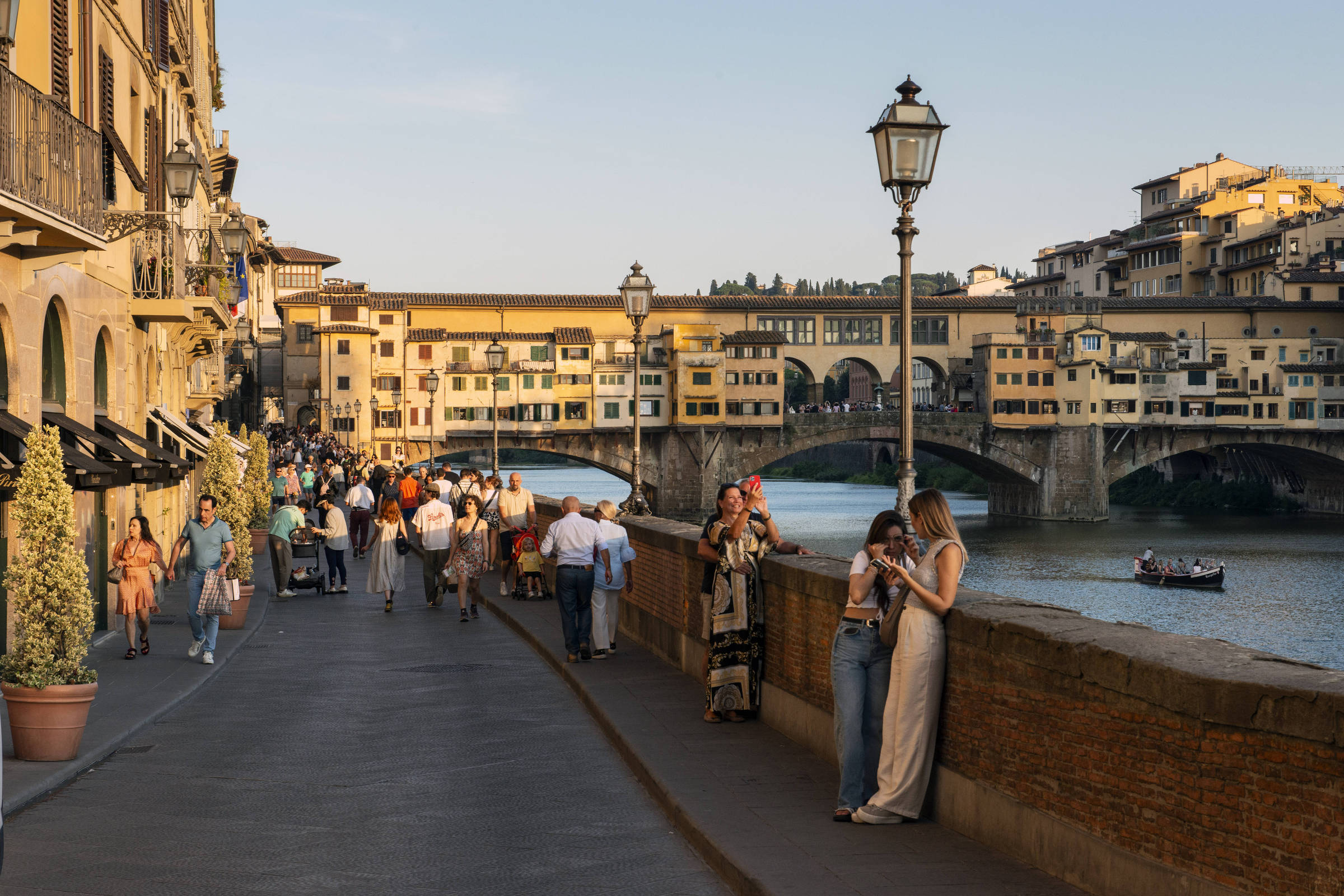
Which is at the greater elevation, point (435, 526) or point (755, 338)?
point (755, 338)

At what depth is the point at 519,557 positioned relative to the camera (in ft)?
→ 72.0

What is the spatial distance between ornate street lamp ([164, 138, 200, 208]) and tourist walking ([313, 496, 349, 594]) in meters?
6.30

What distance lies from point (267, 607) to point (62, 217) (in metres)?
10.4

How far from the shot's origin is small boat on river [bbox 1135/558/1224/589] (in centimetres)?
5550

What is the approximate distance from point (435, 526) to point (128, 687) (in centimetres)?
785

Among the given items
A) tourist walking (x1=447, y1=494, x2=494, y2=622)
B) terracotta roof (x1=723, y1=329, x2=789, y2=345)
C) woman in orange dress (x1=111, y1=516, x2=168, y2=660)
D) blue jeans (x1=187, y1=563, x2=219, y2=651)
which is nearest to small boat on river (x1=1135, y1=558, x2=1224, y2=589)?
tourist walking (x1=447, y1=494, x2=494, y2=622)

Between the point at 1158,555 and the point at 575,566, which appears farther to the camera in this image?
the point at 1158,555

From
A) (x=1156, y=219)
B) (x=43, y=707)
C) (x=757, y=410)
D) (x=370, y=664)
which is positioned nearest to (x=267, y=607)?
(x=370, y=664)

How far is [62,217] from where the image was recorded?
1323 cm

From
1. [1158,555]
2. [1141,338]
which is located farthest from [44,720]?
[1141,338]

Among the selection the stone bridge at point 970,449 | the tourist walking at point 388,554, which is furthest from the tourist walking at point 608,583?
the stone bridge at point 970,449

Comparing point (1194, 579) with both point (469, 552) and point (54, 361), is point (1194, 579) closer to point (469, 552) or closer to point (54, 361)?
point (469, 552)

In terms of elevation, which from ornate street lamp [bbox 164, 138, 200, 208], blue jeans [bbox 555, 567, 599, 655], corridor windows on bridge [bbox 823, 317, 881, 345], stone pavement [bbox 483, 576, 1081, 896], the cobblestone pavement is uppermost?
corridor windows on bridge [bbox 823, 317, 881, 345]

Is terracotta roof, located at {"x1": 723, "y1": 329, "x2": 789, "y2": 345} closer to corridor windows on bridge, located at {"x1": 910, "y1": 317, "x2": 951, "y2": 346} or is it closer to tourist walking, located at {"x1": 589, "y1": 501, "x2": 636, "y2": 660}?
corridor windows on bridge, located at {"x1": 910, "y1": 317, "x2": 951, "y2": 346}
